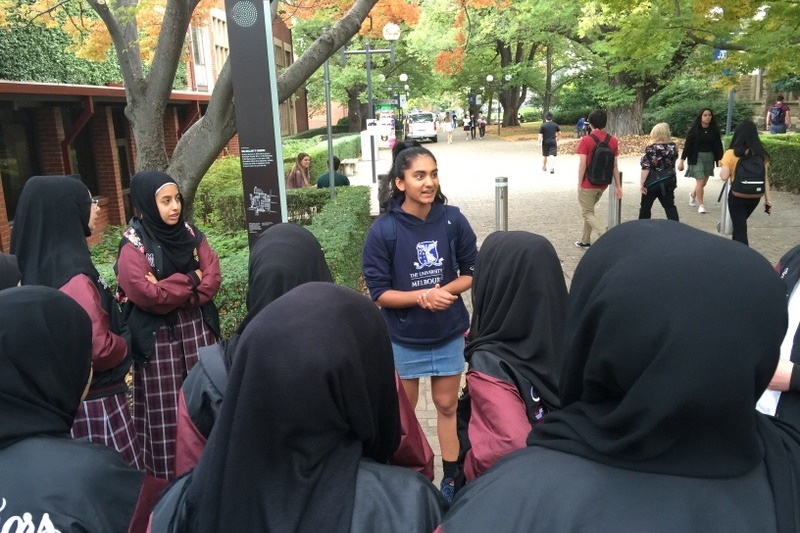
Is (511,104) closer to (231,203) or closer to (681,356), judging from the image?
(231,203)

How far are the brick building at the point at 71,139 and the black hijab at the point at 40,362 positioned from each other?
8164 millimetres

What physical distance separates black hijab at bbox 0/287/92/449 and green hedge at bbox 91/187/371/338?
268 cm

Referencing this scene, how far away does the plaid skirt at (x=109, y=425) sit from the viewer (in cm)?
297

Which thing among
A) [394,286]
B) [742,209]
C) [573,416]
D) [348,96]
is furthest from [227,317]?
[348,96]

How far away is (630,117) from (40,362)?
3037 centimetres

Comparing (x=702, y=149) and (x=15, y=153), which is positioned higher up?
(x=15, y=153)

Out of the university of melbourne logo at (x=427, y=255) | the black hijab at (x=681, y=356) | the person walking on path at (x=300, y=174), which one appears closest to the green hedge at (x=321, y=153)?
the person walking on path at (x=300, y=174)

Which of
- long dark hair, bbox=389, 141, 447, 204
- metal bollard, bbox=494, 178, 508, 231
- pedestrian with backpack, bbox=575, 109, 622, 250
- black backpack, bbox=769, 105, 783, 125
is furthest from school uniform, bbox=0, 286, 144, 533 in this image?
black backpack, bbox=769, 105, 783, 125

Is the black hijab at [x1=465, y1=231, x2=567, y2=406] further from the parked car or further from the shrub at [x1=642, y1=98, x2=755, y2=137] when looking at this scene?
the parked car

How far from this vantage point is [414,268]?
11.9 feet

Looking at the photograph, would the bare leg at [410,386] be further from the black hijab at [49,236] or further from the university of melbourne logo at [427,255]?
the black hijab at [49,236]

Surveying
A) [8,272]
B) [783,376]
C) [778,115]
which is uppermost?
[778,115]

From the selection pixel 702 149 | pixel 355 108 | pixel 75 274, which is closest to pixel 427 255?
pixel 75 274

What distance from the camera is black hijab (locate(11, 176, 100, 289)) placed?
3.10m
